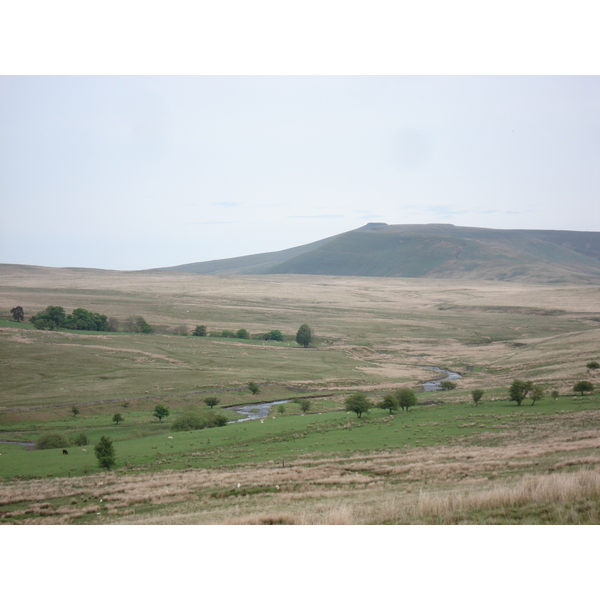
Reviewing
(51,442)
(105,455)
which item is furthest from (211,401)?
(105,455)

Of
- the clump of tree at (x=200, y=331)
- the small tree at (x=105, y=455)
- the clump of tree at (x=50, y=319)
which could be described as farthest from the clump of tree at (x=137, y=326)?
the small tree at (x=105, y=455)

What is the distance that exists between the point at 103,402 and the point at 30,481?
1115 inches

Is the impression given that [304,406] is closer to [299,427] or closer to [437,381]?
[299,427]

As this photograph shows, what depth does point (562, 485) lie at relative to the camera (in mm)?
11688

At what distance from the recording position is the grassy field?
571 inches

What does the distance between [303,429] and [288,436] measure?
257 cm

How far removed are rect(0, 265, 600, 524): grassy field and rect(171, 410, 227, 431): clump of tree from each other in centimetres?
230

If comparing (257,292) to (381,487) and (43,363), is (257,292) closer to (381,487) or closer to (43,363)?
(43,363)

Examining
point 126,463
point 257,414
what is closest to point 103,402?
point 257,414

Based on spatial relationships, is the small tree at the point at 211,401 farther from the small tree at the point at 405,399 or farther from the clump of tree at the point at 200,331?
the clump of tree at the point at 200,331

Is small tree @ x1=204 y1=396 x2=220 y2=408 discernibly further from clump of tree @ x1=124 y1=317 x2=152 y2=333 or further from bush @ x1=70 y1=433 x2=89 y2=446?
clump of tree @ x1=124 y1=317 x2=152 y2=333

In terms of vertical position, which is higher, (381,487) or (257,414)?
(381,487)

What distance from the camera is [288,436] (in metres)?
36.5

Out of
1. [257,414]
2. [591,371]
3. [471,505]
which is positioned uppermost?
[471,505]
